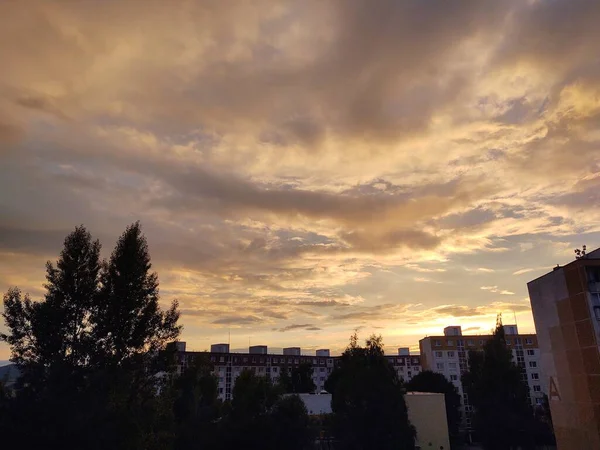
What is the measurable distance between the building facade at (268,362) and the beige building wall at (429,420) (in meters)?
49.6

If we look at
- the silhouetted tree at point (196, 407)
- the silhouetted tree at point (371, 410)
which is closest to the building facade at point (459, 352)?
→ the silhouetted tree at point (371, 410)

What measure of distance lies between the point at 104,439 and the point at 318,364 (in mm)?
125280

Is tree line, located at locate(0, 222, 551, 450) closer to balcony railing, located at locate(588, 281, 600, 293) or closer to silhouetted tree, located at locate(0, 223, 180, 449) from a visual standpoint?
silhouetted tree, located at locate(0, 223, 180, 449)

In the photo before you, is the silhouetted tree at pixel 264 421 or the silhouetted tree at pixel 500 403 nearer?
the silhouetted tree at pixel 264 421

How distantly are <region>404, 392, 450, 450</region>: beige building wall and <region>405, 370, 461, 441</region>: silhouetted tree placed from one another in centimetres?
1811

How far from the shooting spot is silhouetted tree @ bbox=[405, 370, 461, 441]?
81.6 m

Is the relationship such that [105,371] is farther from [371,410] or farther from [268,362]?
[268,362]

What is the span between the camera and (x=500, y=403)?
5944cm

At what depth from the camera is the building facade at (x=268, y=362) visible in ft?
396

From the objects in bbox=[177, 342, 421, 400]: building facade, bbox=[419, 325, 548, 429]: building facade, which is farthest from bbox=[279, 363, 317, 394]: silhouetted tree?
bbox=[419, 325, 548, 429]: building facade

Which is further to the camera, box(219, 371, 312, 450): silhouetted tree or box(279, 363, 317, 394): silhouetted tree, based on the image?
box(279, 363, 317, 394): silhouetted tree

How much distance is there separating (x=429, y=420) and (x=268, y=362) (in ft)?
247

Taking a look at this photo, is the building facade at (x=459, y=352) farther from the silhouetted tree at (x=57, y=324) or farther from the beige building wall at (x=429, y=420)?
the silhouetted tree at (x=57, y=324)

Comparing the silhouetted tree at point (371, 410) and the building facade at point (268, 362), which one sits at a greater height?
the building facade at point (268, 362)
